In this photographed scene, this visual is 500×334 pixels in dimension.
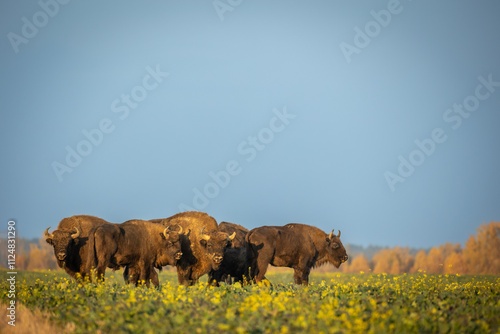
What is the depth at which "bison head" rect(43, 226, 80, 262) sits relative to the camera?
72.6ft

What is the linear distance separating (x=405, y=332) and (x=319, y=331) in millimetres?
1578

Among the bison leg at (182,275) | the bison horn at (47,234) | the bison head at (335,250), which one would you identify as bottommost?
the bison leg at (182,275)

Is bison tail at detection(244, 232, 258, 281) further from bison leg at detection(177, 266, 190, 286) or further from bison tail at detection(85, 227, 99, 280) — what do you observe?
bison tail at detection(85, 227, 99, 280)

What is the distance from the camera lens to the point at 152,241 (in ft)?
77.9

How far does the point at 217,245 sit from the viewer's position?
2200 cm

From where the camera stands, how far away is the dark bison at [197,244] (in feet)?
72.6

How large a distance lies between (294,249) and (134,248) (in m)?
7.21

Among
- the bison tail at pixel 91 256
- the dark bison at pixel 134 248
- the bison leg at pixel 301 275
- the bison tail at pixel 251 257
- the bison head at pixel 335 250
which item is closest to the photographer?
the bison tail at pixel 91 256

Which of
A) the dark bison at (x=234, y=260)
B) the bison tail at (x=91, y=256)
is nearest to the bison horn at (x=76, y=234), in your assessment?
the bison tail at (x=91, y=256)

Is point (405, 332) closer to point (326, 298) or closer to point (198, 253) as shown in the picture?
point (326, 298)

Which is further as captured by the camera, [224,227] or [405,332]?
[224,227]

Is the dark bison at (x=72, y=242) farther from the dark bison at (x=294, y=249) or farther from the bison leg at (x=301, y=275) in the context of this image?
the bison leg at (x=301, y=275)

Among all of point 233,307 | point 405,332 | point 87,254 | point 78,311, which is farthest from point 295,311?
point 87,254

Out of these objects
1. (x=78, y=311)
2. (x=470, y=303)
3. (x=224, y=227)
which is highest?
(x=224, y=227)
